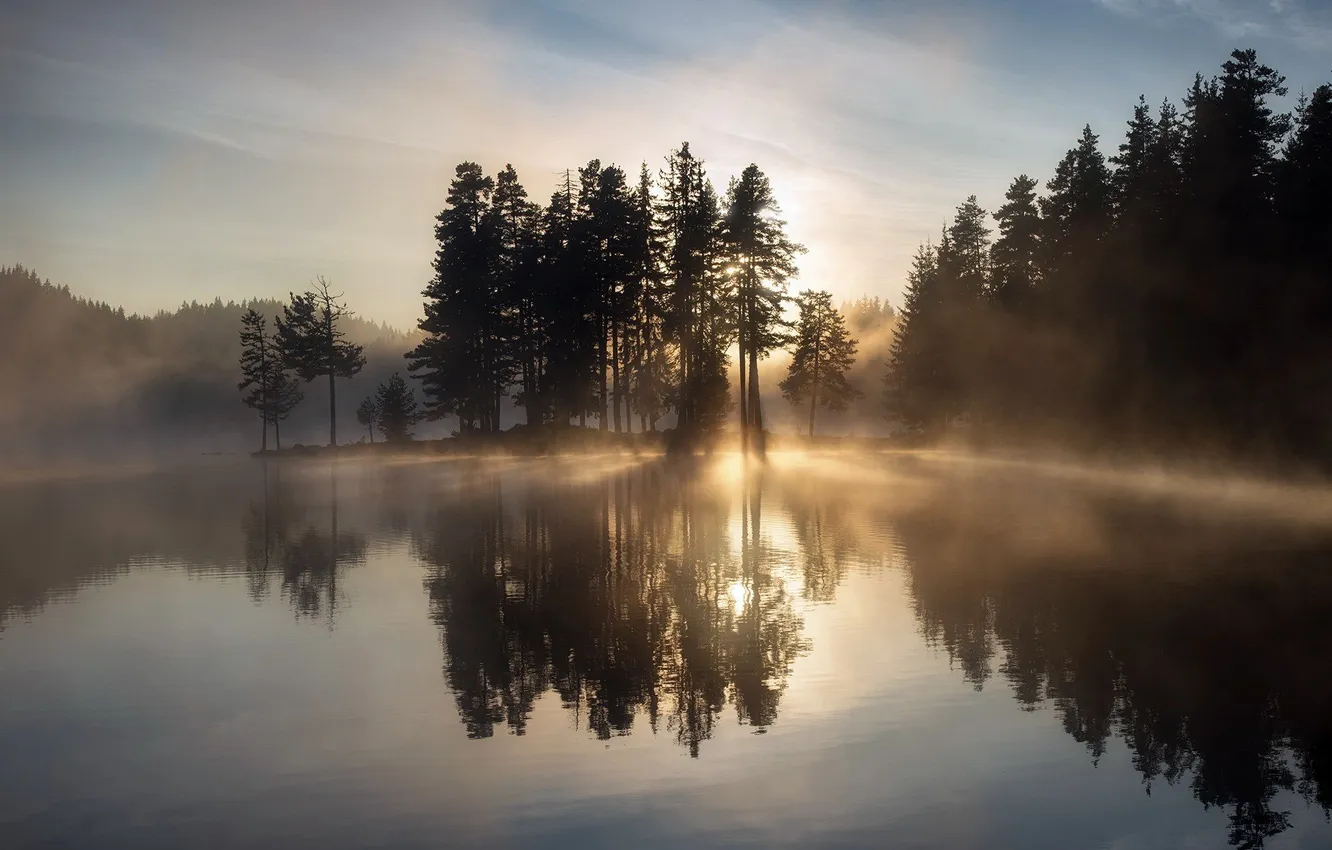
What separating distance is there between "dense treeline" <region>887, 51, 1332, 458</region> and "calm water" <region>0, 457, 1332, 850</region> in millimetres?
25052

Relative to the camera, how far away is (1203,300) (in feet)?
167

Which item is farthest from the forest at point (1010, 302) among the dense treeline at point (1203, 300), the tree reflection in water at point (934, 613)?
the tree reflection in water at point (934, 613)

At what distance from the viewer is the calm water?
8430 millimetres

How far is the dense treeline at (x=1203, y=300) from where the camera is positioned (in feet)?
156

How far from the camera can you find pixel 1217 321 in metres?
50.2

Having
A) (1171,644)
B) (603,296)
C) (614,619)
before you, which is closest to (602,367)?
(603,296)

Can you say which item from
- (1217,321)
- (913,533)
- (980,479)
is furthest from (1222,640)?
(1217,321)

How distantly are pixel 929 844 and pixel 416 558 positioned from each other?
17.7m

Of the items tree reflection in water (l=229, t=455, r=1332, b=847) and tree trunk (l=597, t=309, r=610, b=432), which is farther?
tree trunk (l=597, t=309, r=610, b=432)

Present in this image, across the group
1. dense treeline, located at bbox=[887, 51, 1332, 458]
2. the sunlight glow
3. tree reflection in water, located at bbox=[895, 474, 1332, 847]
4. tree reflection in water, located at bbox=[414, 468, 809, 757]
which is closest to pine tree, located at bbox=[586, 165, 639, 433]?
dense treeline, located at bbox=[887, 51, 1332, 458]

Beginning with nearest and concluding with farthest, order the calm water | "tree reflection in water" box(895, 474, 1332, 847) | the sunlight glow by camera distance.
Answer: the calm water → "tree reflection in water" box(895, 474, 1332, 847) → the sunlight glow

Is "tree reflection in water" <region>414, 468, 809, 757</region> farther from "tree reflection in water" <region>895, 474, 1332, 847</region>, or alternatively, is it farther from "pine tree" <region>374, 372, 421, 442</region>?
"pine tree" <region>374, 372, 421, 442</region>

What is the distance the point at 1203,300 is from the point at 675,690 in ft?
161

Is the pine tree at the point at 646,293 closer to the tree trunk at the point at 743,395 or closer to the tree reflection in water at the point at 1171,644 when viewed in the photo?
the tree trunk at the point at 743,395
